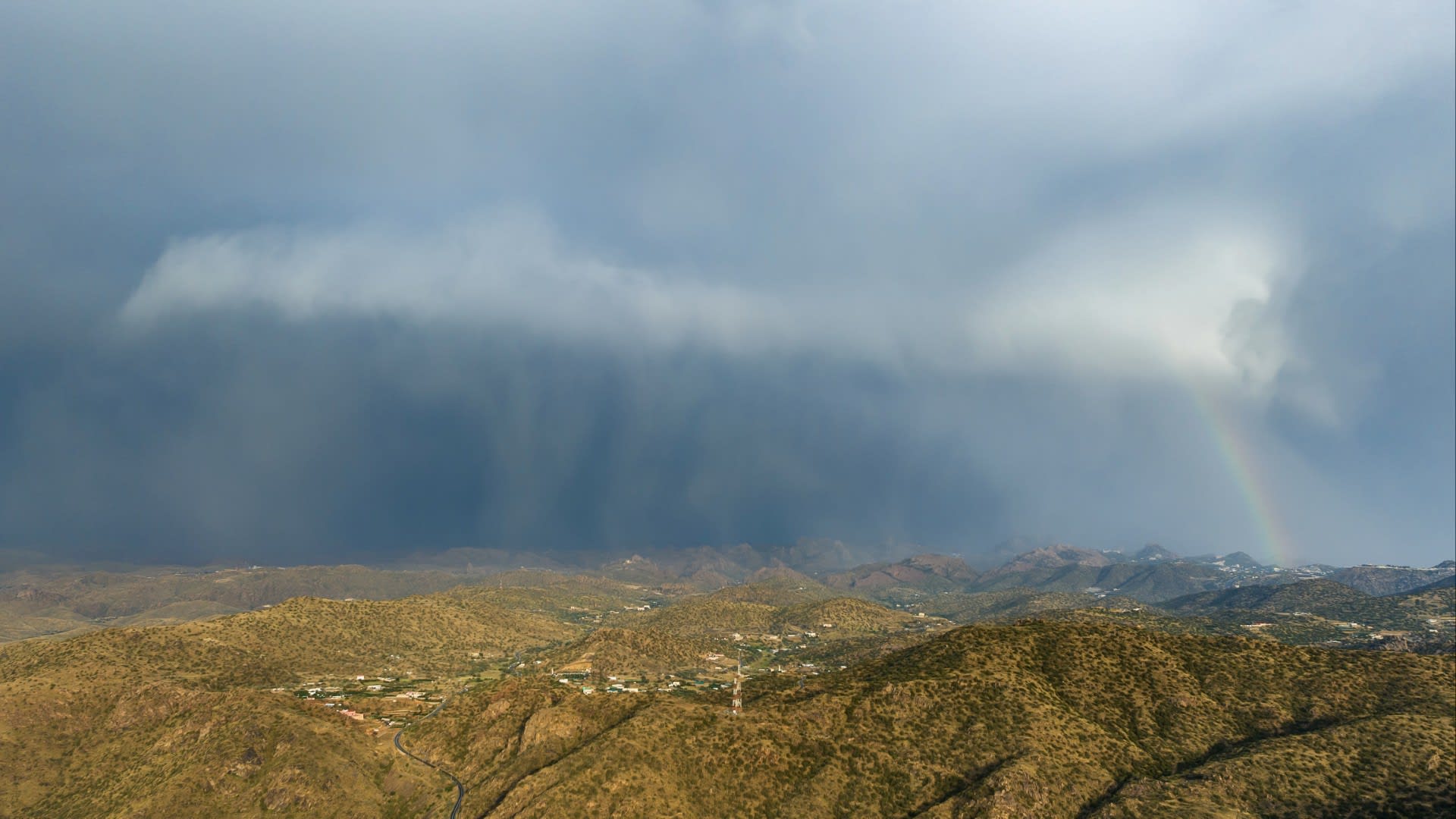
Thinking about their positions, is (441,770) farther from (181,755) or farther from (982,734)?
(982,734)

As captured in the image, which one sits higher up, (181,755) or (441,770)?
(181,755)

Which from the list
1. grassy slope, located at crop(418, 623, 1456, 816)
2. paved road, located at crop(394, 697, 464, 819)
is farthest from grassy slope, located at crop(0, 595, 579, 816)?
grassy slope, located at crop(418, 623, 1456, 816)

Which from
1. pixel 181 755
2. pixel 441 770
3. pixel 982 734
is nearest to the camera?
pixel 982 734

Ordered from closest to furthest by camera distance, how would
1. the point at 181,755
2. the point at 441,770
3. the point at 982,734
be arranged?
the point at 982,734 < the point at 181,755 < the point at 441,770

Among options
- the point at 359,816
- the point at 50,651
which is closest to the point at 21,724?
the point at 50,651

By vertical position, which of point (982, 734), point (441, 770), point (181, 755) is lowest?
point (441, 770)

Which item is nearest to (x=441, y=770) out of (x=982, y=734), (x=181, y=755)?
(x=181, y=755)

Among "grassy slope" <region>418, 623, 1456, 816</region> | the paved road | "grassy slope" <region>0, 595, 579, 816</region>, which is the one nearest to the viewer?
"grassy slope" <region>418, 623, 1456, 816</region>

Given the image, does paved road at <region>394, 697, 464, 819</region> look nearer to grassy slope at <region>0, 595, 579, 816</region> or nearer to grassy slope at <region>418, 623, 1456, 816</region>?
grassy slope at <region>0, 595, 579, 816</region>

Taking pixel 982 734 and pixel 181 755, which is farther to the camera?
pixel 181 755

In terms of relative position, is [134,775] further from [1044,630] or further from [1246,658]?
[1246,658]

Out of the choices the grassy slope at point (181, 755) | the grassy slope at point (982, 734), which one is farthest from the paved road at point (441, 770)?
the grassy slope at point (982, 734)
